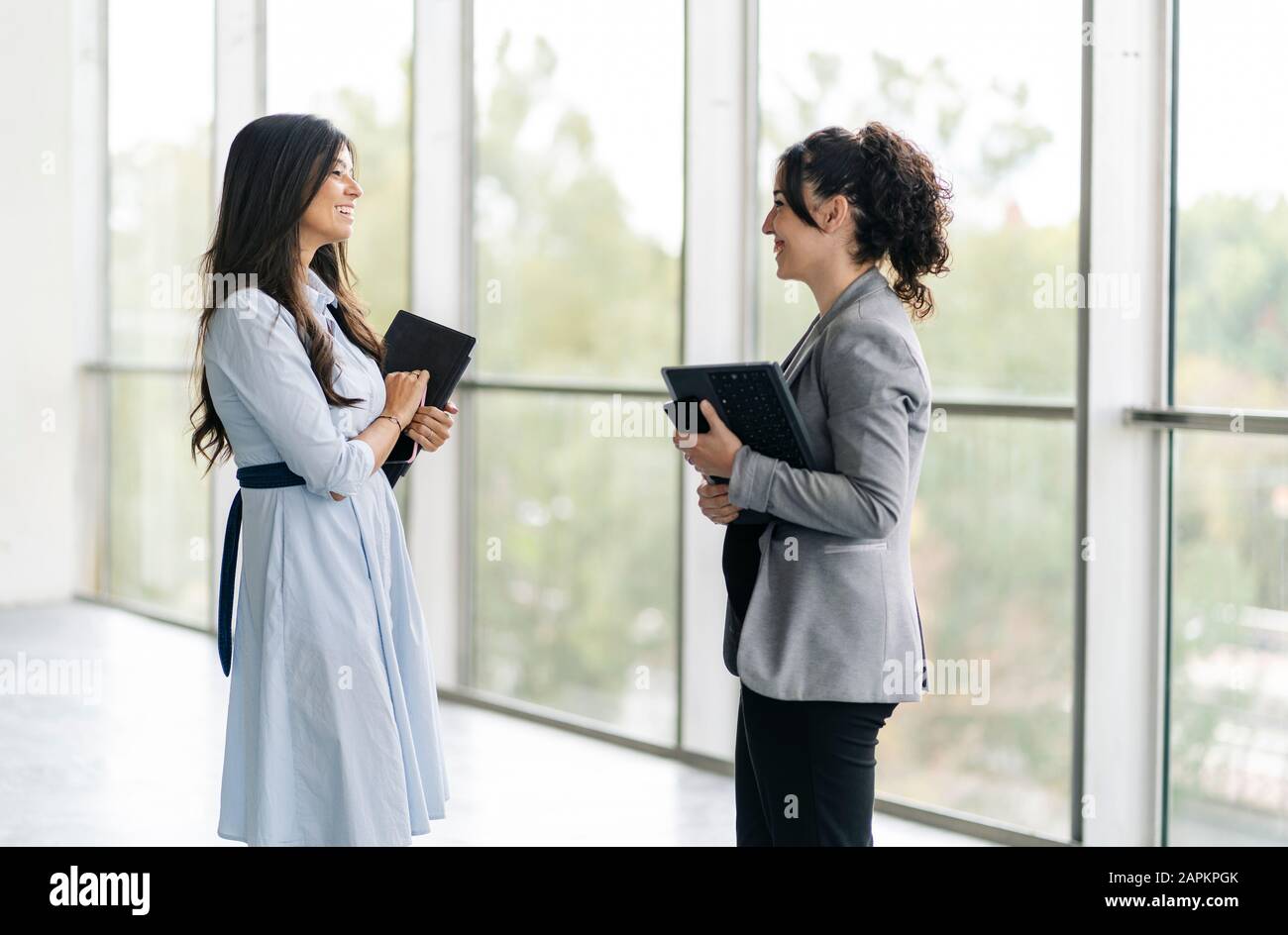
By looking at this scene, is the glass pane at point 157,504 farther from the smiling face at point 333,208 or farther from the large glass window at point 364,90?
the smiling face at point 333,208

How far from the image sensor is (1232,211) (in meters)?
3.16

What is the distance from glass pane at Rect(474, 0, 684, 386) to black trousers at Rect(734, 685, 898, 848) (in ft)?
8.43

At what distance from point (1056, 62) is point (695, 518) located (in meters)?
1.76

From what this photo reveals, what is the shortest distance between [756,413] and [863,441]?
0.17m

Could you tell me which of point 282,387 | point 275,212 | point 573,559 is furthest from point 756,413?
point 573,559

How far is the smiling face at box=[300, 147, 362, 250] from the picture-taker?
224 centimetres

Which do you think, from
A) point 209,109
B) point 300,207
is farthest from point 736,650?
point 209,109

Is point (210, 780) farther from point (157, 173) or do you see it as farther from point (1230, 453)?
point (157, 173)

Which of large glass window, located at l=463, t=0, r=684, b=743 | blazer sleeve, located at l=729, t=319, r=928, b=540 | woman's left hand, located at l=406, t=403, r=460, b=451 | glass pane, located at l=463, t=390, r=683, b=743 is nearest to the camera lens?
blazer sleeve, located at l=729, t=319, r=928, b=540

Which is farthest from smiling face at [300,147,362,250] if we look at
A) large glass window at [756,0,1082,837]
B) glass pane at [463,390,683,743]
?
glass pane at [463,390,683,743]

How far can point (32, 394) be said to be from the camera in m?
7.01

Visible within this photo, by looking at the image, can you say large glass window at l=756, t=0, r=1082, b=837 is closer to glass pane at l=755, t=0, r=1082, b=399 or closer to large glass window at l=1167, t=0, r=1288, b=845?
glass pane at l=755, t=0, r=1082, b=399

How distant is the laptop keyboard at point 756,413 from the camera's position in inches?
76.9
